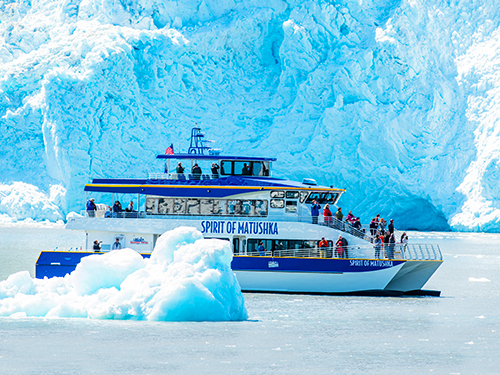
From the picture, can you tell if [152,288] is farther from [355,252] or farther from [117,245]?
[355,252]

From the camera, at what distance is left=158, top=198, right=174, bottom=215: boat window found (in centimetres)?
2114

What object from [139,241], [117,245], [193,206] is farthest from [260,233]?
[117,245]

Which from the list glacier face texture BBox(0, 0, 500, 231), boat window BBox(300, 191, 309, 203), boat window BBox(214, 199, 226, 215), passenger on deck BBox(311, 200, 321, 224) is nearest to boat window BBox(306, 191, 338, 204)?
boat window BBox(300, 191, 309, 203)

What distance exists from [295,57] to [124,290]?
3278 centimetres

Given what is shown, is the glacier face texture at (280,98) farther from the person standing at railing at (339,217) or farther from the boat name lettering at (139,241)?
the person standing at railing at (339,217)

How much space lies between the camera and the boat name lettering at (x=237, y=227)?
20469 millimetres

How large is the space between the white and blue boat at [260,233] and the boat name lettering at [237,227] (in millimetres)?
29

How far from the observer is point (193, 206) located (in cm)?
2106

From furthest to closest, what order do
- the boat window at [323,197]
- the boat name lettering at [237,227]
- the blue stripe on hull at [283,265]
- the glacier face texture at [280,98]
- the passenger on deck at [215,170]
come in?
1. the glacier face texture at [280,98]
2. the passenger on deck at [215,170]
3. the boat window at [323,197]
4. the boat name lettering at [237,227]
5. the blue stripe on hull at [283,265]

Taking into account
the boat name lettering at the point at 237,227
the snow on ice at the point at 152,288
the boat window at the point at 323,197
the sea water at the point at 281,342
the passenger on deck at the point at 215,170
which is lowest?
the sea water at the point at 281,342

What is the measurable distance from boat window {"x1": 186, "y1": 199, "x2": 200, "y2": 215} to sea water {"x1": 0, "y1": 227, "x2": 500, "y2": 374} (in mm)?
4142

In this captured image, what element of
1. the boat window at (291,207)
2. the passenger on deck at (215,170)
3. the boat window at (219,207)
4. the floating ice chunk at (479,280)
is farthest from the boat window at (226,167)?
the floating ice chunk at (479,280)

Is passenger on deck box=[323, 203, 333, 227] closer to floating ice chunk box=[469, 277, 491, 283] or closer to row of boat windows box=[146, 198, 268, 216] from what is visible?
row of boat windows box=[146, 198, 268, 216]

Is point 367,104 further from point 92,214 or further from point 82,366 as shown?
point 82,366
